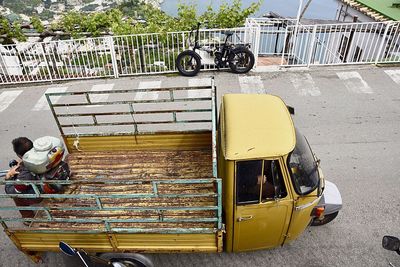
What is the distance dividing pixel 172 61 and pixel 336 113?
18.1ft

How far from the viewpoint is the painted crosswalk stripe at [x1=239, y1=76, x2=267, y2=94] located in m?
8.84

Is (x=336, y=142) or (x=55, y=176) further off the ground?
(x=55, y=176)

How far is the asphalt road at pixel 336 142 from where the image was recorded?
460 cm

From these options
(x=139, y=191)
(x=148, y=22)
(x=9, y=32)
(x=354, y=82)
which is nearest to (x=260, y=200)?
(x=139, y=191)

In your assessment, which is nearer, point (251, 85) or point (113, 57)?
point (251, 85)

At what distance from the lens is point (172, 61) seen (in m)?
10.4

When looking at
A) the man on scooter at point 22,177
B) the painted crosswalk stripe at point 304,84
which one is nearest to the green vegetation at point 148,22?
the painted crosswalk stripe at point 304,84

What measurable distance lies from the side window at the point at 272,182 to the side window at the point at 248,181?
0.26ft

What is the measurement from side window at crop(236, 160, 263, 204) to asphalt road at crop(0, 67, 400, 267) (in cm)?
148

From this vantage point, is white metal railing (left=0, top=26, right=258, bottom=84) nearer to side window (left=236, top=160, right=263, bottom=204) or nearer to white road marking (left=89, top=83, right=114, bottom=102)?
white road marking (left=89, top=83, right=114, bottom=102)

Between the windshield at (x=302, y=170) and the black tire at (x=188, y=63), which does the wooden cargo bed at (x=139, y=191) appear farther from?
the black tire at (x=188, y=63)

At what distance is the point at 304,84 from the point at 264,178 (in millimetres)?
6258

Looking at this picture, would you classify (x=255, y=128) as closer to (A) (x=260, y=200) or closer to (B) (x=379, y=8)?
(A) (x=260, y=200)

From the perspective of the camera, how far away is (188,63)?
31.6 ft
